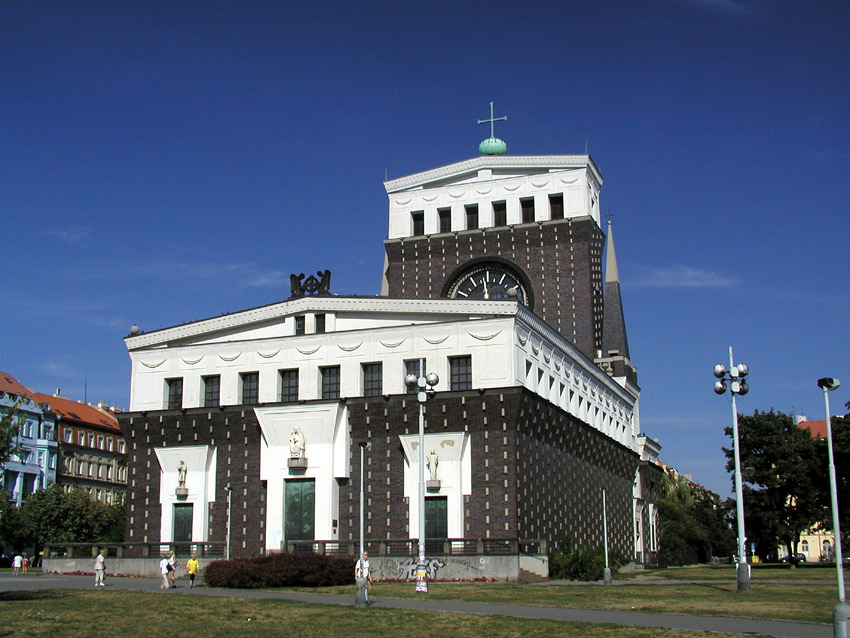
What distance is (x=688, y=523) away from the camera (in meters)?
103

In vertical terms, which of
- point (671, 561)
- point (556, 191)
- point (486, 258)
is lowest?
point (671, 561)

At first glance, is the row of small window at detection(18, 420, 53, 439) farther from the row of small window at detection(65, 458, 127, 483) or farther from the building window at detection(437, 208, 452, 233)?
the building window at detection(437, 208, 452, 233)

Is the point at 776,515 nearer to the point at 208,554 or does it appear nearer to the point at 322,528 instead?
the point at 322,528

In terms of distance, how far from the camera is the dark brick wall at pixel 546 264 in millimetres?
70250

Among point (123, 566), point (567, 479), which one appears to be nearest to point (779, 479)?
point (567, 479)

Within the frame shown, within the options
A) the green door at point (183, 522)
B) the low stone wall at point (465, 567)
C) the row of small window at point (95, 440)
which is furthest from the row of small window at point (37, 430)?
the low stone wall at point (465, 567)

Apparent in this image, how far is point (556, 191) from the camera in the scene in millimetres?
72688

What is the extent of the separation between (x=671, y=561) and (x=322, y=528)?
55.4 m

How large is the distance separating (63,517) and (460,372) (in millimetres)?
48474

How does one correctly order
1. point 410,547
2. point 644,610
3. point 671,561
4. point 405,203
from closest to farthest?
point 644,610 → point 410,547 → point 405,203 → point 671,561

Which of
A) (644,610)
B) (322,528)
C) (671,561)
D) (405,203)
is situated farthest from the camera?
(671,561)

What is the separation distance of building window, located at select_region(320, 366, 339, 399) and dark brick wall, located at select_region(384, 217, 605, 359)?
15.1 meters

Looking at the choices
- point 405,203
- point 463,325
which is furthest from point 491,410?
point 405,203

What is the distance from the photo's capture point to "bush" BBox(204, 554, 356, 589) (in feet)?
131
